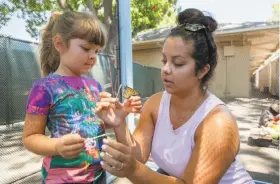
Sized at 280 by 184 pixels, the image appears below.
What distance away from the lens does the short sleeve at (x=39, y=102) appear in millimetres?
1286

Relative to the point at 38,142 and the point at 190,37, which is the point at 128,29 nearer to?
the point at 190,37

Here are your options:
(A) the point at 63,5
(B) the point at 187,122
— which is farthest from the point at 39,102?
(A) the point at 63,5

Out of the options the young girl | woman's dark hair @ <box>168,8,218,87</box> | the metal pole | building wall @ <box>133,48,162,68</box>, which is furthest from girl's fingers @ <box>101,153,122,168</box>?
building wall @ <box>133,48,162,68</box>

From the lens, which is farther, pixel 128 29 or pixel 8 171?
pixel 128 29

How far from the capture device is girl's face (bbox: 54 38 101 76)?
143cm

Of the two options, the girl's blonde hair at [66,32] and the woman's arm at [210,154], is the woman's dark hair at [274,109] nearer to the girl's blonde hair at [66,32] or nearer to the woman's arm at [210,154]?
the woman's arm at [210,154]

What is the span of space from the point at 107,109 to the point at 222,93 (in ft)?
12.1

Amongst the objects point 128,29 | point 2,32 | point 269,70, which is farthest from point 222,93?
point 269,70

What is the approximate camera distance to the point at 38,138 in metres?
1.27

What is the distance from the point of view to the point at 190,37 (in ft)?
4.27

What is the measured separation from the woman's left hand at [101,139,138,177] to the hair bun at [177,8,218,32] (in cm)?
83

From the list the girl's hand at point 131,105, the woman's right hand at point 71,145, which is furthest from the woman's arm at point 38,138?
the girl's hand at point 131,105

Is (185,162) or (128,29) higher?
(128,29)

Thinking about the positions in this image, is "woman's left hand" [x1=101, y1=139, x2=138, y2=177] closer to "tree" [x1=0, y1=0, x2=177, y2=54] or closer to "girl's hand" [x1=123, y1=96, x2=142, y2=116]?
"girl's hand" [x1=123, y1=96, x2=142, y2=116]
